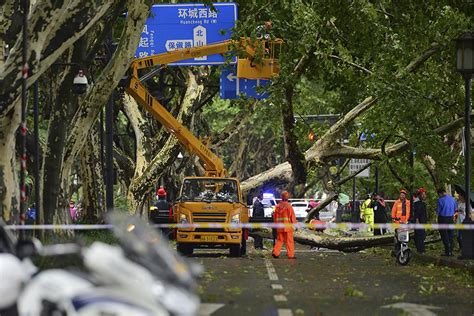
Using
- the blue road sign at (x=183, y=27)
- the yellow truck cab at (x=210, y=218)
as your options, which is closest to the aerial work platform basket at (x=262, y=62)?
the blue road sign at (x=183, y=27)

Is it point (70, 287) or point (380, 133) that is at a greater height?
point (380, 133)

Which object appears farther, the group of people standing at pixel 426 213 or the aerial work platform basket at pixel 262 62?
the aerial work platform basket at pixel 262 62

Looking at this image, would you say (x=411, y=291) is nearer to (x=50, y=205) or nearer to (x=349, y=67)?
(x=50, y=205)

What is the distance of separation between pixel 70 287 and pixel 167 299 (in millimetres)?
969

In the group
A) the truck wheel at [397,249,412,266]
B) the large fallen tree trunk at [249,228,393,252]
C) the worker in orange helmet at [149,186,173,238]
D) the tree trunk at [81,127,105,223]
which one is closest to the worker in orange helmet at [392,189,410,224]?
the large fallen tree trunk at [249,228,393,252]

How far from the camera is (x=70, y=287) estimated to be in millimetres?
9188

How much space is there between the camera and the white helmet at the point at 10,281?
34.0ft

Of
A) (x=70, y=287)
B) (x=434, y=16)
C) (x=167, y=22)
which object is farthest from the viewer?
(x=167, y=22)

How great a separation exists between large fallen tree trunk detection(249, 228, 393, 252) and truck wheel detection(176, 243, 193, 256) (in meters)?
4.67

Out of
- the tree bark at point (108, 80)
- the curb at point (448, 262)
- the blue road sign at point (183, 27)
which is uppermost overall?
the blue road sign at point (183, 27)

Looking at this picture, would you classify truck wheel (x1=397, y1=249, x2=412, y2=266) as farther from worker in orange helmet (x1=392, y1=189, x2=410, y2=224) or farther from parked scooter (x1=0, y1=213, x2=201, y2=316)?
parked scooter (x1=0, y1=213, x2=201, y2=316)

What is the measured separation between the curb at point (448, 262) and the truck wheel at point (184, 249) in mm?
5536

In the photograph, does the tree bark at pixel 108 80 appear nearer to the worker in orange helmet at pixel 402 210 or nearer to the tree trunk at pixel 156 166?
the worker in orange helmet at pixel 402 210

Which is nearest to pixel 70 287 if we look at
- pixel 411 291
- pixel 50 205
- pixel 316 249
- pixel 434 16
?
pixel 411 291
